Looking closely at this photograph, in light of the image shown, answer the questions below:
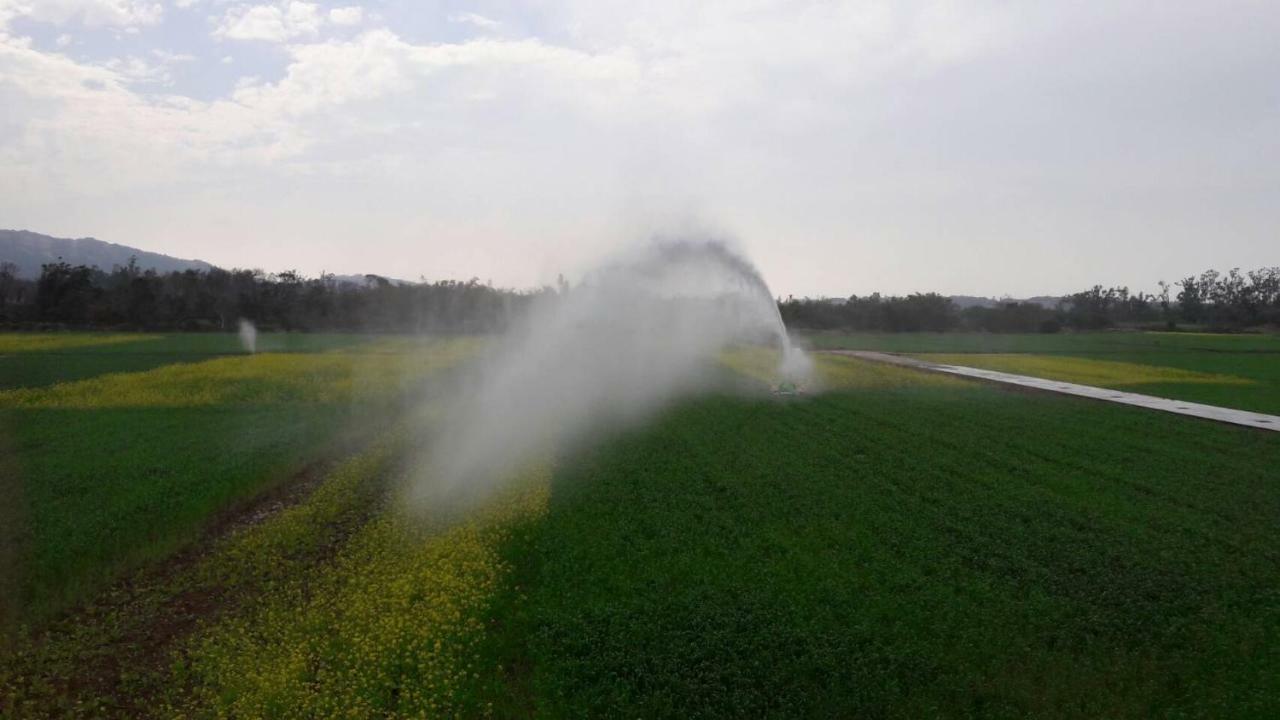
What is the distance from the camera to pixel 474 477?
17469 mm

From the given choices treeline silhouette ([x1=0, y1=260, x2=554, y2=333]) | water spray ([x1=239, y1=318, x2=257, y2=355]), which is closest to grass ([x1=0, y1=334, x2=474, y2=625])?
water spray ([x1=239, y1=318, x2=257, y2=355])

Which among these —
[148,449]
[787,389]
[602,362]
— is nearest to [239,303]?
[602,362]

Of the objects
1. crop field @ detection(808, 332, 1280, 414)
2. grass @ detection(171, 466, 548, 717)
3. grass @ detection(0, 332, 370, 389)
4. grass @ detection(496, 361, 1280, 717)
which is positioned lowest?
grass @ detection(171, 466, 548, 717)

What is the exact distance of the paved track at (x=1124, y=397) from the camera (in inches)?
925

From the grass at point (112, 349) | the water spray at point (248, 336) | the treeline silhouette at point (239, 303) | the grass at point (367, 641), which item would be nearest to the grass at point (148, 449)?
the grass at point (112, 349)

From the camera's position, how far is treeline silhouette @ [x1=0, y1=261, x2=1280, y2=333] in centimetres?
7494

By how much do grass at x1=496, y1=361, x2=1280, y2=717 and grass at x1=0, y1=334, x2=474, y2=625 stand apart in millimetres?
7093

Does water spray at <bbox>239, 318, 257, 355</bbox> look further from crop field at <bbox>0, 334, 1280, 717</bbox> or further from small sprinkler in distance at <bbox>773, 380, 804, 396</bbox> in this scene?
small sprinkler in distance at <bbox>773, 380, 804, 396</bbox>

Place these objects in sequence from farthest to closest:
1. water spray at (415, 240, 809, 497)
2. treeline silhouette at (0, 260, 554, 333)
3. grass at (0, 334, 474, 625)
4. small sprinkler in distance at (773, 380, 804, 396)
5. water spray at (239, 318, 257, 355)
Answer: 1. treeline silhouette at (0, 260, 554, 333)
2. water spray at (239, 318, 257, 355)
3. small sprinkler in distance at (773, 380, 804, 396)
4. water spray at (415, 240, 809, 497)
5. grass at (0, 334, 474, 625)

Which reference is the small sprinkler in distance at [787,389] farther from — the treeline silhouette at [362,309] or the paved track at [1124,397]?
the treeline silhouette at [362,309]

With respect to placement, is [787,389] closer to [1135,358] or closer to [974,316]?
[1135,358]

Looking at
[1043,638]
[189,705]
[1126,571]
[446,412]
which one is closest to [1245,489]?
[1126,571]

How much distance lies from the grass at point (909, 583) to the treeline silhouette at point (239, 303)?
5754 centimetres

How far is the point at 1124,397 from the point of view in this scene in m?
28.9
